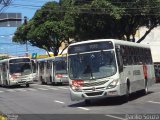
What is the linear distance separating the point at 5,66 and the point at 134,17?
12967 millimetres

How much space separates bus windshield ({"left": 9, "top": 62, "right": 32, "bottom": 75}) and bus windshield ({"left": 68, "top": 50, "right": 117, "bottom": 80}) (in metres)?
24.0

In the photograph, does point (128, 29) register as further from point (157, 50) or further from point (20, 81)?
point (157, 50)

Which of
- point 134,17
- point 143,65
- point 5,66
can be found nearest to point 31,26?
point 5,66

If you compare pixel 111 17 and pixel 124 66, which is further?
pixel 111 17

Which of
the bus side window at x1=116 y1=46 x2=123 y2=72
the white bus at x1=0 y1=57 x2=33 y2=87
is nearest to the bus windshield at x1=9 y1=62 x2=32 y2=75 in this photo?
the white bus at x1=0 y1=57 x2=33 y2=87

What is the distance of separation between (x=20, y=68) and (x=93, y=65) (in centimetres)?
2505

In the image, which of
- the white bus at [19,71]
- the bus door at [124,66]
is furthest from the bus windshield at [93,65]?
the white bus at [19,71]

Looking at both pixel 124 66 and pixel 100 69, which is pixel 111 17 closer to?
pixel 124 66

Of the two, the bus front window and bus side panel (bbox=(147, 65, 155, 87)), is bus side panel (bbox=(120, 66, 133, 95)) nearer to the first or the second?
bus side panel (bbox=(147, 65, 155, 87))

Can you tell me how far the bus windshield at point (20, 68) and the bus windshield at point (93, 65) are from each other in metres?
24.0

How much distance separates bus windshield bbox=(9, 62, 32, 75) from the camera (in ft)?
150

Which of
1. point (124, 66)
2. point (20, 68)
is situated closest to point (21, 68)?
point (20, 68)

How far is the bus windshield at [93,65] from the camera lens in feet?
70.3

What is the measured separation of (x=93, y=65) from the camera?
21531mm
